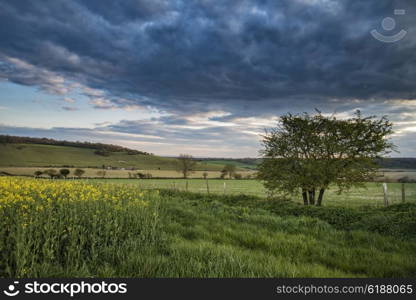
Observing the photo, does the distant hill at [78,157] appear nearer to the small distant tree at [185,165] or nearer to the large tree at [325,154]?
the small distant tree at [185,165]

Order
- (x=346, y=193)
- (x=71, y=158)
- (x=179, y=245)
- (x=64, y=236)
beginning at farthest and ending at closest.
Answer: (x=71, y=158), (x=346, y=193), (x=179, y=245), (x=64, y=236)

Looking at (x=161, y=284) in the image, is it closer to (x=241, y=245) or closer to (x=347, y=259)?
(x=241, y=245)

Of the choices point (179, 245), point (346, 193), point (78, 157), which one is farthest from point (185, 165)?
point (179, 245)

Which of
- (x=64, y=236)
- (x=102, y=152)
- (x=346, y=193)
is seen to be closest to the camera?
(x=64, y=236)

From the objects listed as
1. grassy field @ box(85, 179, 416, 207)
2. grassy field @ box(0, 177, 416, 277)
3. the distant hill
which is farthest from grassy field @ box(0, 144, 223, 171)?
grassy field @ box(0, 177, 416, 277)

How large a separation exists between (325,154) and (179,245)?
13994 millimetres

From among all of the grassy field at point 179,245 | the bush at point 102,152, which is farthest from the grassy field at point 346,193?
the bush at point 102,152

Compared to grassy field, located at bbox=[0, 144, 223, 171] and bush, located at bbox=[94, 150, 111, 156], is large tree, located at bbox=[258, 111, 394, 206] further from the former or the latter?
bush, located at bbox=[94, 150, 111, 156]

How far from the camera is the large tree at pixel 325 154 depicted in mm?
17219

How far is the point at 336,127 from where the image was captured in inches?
700

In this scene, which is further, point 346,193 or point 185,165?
point 185,165

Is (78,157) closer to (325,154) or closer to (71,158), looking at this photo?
→ (71,158)

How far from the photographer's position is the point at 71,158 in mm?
103250

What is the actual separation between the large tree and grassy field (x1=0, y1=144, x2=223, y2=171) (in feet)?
254
